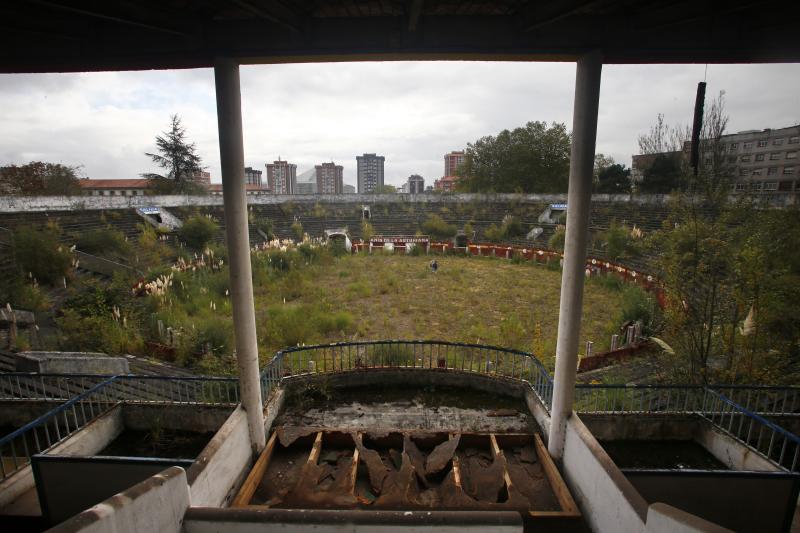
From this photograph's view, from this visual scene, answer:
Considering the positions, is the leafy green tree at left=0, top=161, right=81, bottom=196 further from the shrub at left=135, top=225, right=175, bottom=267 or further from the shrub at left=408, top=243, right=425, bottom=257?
the shrub at left=408, top=243, right=425, bottom=257

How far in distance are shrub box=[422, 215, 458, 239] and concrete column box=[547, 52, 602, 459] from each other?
26.3 meters

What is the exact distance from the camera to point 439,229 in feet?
102

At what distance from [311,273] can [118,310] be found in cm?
930

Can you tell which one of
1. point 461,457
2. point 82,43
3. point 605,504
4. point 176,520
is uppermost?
point 82,43

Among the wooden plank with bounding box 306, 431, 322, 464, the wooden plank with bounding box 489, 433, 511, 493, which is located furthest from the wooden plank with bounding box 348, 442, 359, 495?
the wooden plank with bounding box 489, 433, 511, 493

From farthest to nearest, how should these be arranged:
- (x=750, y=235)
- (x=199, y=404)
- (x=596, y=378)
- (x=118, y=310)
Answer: (x=118, y=310), (x=596, y=378), (x=750, y=235), (x=199, y=404)

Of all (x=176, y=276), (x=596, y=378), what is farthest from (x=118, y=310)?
(x=596, y=378)

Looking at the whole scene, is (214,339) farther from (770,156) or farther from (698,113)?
(770,156)

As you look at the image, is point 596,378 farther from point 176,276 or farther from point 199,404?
point 176,276

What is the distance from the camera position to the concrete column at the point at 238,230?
454 centimetres

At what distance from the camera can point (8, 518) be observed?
4.86 meters

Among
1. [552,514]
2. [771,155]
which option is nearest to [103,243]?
[552,514]

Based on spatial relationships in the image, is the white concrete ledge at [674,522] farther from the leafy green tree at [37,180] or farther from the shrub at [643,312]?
the leafy green tree at [37,180]

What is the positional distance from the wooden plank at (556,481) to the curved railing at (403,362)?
0.85 metres
